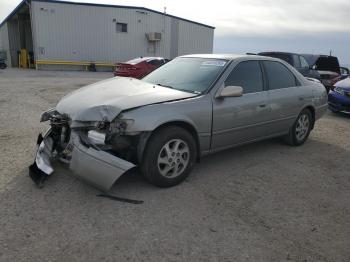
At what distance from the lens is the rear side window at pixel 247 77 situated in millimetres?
4793

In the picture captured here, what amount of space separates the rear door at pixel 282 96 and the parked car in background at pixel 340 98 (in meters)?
3.97

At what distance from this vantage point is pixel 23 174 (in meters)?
4.27

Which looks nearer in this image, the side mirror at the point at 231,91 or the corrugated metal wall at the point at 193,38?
the side mirror at the point at 231,91

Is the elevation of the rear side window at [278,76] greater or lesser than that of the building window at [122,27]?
lesser

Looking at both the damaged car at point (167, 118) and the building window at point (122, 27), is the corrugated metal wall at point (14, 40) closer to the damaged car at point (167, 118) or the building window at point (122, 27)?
the building window at point (122, 27)

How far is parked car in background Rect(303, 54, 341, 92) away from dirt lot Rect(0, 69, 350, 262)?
9675 mm

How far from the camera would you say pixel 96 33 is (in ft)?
86.4

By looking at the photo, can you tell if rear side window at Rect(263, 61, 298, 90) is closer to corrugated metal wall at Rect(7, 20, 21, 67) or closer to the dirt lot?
the dirt lot

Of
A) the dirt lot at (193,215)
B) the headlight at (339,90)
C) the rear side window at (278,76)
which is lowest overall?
the dirt lot at (193,215)

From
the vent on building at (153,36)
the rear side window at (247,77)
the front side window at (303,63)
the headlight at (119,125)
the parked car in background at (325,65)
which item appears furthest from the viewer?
the vent on building at (153,36)

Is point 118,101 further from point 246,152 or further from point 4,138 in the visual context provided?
point 4,138

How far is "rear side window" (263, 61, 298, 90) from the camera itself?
542cm

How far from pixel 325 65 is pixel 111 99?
13519 mm

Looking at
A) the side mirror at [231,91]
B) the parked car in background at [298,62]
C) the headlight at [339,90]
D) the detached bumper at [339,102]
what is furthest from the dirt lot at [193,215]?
the parked car in background at [298,62]
